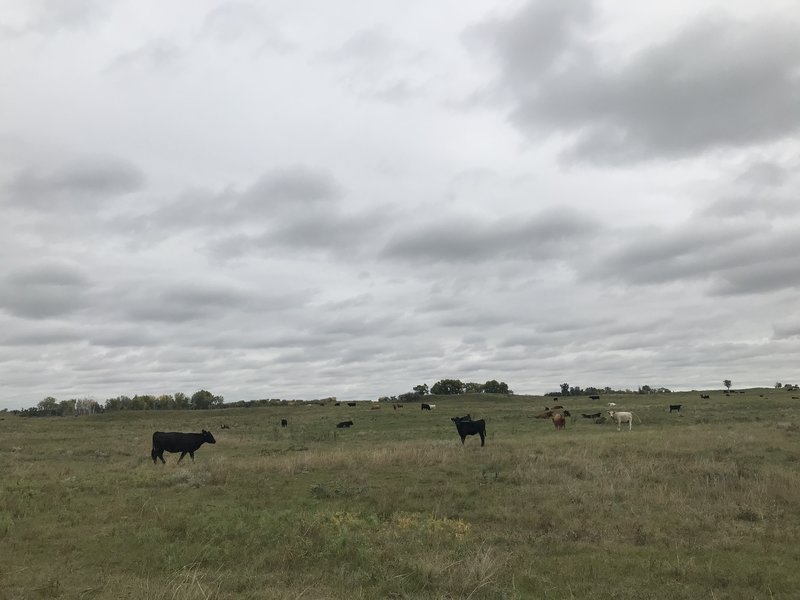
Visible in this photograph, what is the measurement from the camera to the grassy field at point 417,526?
9258 mm

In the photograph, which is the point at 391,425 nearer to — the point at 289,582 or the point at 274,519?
the point at 274,519

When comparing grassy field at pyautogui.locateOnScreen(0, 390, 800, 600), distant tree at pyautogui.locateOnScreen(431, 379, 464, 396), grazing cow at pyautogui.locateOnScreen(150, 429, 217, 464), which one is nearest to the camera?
grassy field at pyautogui.locateOnScreen(0, 390, 800, 600)

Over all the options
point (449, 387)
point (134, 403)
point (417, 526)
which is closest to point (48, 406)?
point (134, 403)

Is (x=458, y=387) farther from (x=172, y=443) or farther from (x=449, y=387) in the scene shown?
(x=172, y=443)

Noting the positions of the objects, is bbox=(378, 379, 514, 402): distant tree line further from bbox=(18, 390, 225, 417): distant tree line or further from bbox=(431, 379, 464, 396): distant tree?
bbox=(18, 390, 225, 417): distant tree line

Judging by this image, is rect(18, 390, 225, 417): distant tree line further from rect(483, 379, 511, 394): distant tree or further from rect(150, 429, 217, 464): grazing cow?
rect(150, 429, 217, 464): grazing cow

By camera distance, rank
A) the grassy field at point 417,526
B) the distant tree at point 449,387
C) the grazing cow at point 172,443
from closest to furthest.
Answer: the grassy field at point 417,526, the grazing cow at point 172,443, the distant tree at point 449,387

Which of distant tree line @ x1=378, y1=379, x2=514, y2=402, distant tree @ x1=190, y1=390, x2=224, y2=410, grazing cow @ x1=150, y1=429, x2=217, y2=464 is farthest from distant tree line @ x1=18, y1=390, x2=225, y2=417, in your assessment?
→ grazing cow @ x1=150, y1=429, x2=217, y2=464

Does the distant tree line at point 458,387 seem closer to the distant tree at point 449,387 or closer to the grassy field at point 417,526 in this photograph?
the distant tree at point 449,387

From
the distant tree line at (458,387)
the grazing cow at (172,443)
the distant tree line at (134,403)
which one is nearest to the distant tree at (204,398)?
the distant tree line at (134,403)

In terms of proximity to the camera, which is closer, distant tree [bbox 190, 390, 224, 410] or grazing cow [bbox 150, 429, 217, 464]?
grazing cow [bbox 150, 429, 217, 464]

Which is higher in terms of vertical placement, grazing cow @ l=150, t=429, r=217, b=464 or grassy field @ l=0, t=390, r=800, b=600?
grazing cow @ l=150, t=429, r=217, b=464

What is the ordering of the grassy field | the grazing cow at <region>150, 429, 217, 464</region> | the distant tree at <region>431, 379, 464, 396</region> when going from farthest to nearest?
the distant tree at <region>431, 379, 464, 396</region>, the grazing cow at <region>150, 429, 217, 464</region>, the grassy field

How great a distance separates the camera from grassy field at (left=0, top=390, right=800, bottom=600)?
926 cm
